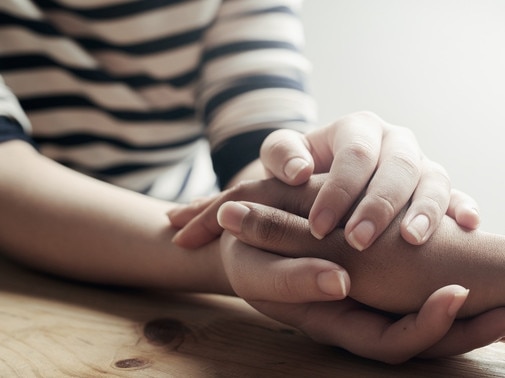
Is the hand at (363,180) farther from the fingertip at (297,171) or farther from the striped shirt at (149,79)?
the striped shirt at (149,79)

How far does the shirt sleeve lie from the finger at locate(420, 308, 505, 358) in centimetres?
29

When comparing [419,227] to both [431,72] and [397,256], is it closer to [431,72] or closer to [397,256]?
[397,256]

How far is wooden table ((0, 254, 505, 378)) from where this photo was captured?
40 centimetres

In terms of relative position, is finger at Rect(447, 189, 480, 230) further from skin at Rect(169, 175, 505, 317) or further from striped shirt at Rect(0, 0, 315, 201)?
striped shirt at Rect(0, 0, 315, 201)

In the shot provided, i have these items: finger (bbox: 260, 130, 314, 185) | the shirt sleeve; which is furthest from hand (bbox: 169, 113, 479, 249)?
the shirt sleeve

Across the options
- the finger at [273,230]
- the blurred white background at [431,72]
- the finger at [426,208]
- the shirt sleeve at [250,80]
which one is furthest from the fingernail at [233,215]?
the blurred white background at [431,72]

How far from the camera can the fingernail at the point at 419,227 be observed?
397mm

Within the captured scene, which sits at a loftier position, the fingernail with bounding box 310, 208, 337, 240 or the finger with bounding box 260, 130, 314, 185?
the finger with bounding box 260, 130, 314, 185

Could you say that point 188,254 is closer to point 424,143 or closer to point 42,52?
point 42,52

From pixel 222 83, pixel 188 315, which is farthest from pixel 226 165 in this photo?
pixel 188 315

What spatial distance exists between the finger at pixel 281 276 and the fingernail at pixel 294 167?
6 centimetres

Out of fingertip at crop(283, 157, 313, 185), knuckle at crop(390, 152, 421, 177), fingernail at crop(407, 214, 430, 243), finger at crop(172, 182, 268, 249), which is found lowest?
fingernail at crop(407, 214, 430, 243)

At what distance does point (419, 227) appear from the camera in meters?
0.40

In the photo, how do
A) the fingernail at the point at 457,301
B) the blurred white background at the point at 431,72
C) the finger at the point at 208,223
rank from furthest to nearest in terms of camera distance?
the blurred white background at the point at 431,72 < the finger at the point at 208,223 < the fingernail at the point at 457,301
